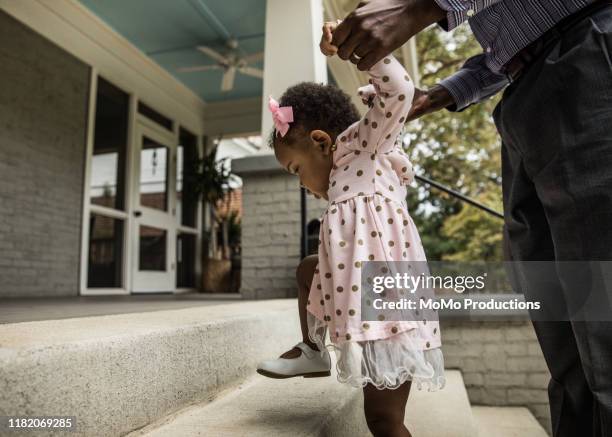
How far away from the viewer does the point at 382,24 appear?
78 cm

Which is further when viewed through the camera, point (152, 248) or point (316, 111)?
point (152, 248)

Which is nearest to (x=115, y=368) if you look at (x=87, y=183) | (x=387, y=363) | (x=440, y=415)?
(x=387, y=363)

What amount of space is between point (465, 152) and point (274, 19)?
560cm

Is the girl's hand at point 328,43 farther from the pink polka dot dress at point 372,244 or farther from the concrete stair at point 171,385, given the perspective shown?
the concrete stair at point 171,385

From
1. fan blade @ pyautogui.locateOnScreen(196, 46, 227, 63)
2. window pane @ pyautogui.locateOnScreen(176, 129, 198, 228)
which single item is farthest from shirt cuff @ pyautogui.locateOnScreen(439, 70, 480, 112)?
window pane @ pyautogui.locateOnScreen(176, 129, 198, 228)

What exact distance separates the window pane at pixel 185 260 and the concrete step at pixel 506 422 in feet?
17.0

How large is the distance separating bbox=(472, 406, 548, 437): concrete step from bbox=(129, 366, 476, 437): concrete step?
517 millimetres

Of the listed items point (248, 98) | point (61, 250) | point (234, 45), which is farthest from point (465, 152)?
point (61, 250)

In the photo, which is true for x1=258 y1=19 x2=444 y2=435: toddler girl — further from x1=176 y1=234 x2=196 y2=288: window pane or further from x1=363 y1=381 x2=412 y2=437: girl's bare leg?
x1=176 y1=234 x2=196 y2=288: window pane

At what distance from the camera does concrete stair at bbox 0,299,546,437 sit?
0.80m

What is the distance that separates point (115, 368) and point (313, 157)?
27.3 inches

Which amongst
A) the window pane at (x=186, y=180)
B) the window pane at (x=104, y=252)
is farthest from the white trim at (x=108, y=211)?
the window pane at (x=186, y=180)

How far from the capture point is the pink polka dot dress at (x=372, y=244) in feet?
3.35

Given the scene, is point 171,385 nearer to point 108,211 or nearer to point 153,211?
point 108,211
